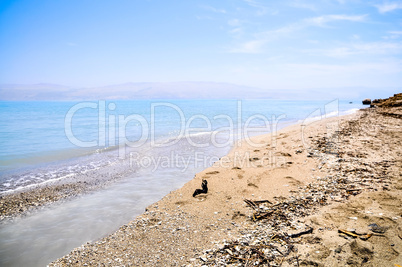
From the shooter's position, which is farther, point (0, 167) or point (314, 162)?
point (0, 167)

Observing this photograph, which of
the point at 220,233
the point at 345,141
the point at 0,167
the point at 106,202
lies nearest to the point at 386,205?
the point at 220,233

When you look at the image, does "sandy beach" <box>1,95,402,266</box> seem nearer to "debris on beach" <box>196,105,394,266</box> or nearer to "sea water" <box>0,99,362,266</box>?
"debris on beach" <box>196,105,394,266</box>

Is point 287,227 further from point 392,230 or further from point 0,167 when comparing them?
point 0,167

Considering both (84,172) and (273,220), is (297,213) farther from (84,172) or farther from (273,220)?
(84,172)

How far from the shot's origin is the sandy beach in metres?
3.14

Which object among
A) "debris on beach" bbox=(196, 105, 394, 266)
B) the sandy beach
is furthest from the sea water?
"debris on beach" bbox=(196, 105, 394, 266)

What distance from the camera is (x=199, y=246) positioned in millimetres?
3729

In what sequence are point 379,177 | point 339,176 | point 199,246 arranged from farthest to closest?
point 339,176 < point 379,177 < point 199,246

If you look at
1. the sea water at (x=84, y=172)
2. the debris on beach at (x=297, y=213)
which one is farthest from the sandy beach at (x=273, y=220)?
the sea water at (x=84, y=172)

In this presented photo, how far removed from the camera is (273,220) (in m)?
4.19

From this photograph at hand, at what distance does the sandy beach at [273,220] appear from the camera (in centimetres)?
314

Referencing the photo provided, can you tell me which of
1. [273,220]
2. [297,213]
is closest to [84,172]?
[273,220]

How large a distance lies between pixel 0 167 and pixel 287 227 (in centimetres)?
1260

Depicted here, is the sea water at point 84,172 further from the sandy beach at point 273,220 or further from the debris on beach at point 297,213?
the debris on beach at point 297,213
